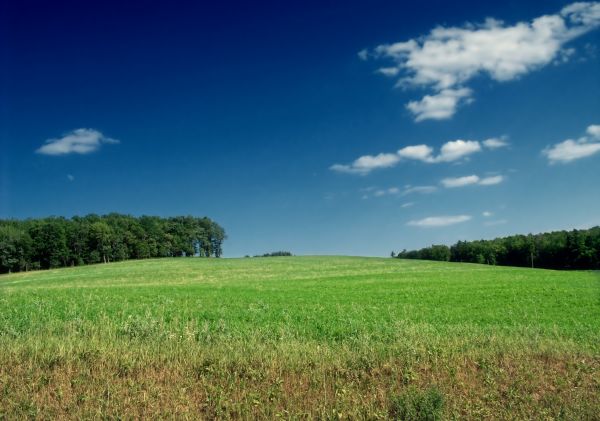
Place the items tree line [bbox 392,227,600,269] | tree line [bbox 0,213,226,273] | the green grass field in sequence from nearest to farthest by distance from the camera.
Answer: the green grass field
tree line [bbox 0,213,226,273]
tree line [bbox 392,227,600,269]

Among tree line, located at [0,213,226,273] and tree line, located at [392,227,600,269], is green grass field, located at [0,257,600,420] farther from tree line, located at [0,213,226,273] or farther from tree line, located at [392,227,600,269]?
tree line, located at [392,227,600,269]

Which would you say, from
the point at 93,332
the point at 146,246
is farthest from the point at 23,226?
the point at 93,332

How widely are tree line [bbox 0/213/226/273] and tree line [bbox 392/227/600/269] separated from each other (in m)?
86.4

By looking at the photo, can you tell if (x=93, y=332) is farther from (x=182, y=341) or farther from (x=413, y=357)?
(x=413, y=357)

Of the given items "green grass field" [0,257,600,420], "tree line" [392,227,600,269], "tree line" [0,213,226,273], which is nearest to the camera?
"green grass field" [0,257,600,420]

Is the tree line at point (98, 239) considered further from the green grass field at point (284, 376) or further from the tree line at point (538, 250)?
the green grass field at point (284, 376)

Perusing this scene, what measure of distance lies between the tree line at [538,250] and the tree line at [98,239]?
283 ft

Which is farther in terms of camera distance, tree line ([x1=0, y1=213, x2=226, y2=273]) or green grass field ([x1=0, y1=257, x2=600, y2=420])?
tree line ([x1=0, y1=213, x2=226, y2=273])

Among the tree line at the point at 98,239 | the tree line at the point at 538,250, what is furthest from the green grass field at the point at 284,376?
the tree line at the point at 538,250

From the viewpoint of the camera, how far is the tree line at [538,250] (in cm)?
10831

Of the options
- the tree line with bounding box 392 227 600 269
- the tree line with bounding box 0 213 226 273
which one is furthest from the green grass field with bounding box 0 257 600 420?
the tree line with bounding box 392 227 600 269

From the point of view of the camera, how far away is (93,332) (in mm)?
12344

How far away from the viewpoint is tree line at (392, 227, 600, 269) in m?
108

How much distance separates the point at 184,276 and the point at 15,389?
55872mm
